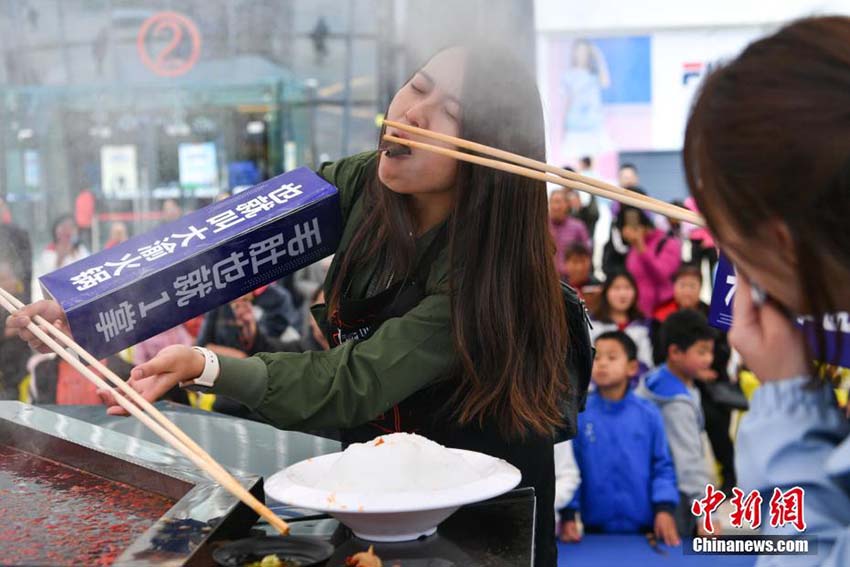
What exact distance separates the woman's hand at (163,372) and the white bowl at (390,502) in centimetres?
24

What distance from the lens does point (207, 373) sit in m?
1.74

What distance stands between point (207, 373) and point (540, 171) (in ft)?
2.43

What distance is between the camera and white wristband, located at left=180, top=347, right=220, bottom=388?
1.74m

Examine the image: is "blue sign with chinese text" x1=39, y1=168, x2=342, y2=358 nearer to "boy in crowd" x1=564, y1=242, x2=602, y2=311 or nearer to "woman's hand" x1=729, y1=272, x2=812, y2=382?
"woman's hand" x1=729, y1=272, x2=812, y2=382

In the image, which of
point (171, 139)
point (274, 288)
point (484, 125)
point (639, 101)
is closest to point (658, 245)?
point (639, 101)

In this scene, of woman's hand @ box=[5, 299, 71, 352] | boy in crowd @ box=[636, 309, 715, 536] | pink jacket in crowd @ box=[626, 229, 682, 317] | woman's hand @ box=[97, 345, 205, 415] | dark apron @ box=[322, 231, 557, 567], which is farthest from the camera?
pink jacket in crowd @ box=[626, 229, 682, 317]

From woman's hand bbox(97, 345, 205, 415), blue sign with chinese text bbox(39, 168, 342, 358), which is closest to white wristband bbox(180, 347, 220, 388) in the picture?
woman's hand bbox(97, 345, 205, 415)

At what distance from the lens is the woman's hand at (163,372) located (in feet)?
5.53

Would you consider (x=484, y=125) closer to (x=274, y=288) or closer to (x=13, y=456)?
(x=13, y=456)

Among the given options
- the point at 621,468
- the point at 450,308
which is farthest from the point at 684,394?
the point at 450,308

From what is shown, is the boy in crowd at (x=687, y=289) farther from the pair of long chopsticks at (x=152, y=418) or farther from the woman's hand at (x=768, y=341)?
the woman's hand at (x=768, y=341)

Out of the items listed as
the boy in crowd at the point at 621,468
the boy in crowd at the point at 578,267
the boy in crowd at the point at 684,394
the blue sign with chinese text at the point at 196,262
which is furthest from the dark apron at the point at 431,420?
the boy in crowd at the point at 578,267

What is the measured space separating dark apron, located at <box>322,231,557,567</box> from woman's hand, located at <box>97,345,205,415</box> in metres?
0.47

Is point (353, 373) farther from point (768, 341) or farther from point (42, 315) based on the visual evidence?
point (768, 341)
